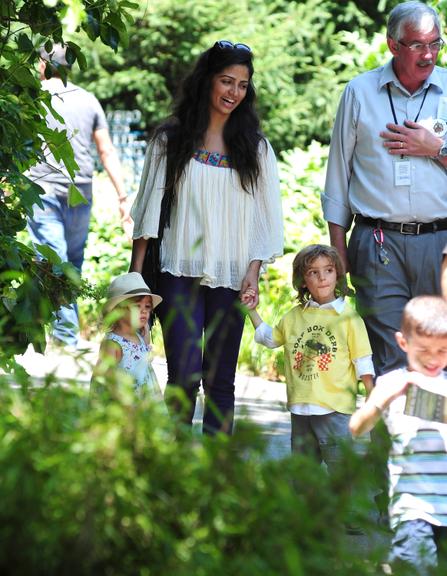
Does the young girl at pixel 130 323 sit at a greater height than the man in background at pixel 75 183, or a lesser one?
lesser

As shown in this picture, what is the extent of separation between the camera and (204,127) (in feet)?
18.9

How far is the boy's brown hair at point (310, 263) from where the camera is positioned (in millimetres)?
5520

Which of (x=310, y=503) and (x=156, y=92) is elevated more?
(x=156, y=92)

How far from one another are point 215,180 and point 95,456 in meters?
3.61

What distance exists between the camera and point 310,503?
7.56 ft

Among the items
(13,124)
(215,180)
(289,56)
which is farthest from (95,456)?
(289,56)

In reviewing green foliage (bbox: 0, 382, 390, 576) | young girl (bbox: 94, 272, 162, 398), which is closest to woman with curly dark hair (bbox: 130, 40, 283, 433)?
young girl (bbox: 94, 272, 162, 398)

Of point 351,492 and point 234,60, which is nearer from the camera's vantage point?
point 351,492

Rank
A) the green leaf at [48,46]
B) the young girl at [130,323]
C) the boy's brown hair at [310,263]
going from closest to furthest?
1. the green leaf at [48,46]
2. the young girl at [130,323]
3. the boy's brown hair at [310,263]

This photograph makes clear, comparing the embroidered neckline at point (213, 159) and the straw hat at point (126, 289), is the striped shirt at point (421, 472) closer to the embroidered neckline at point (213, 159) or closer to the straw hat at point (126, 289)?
the straw hat at point (126, 289)

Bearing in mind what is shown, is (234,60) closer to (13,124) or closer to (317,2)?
(13,124)

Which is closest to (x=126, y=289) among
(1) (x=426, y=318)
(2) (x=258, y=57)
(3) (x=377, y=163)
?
(3) (x=377, y=163)

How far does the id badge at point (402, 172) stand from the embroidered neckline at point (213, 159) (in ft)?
2.37

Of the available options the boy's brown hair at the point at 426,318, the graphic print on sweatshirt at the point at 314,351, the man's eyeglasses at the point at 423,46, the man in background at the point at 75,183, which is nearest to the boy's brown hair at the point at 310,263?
the graphic print on sweatshirt at the point at 314,351
